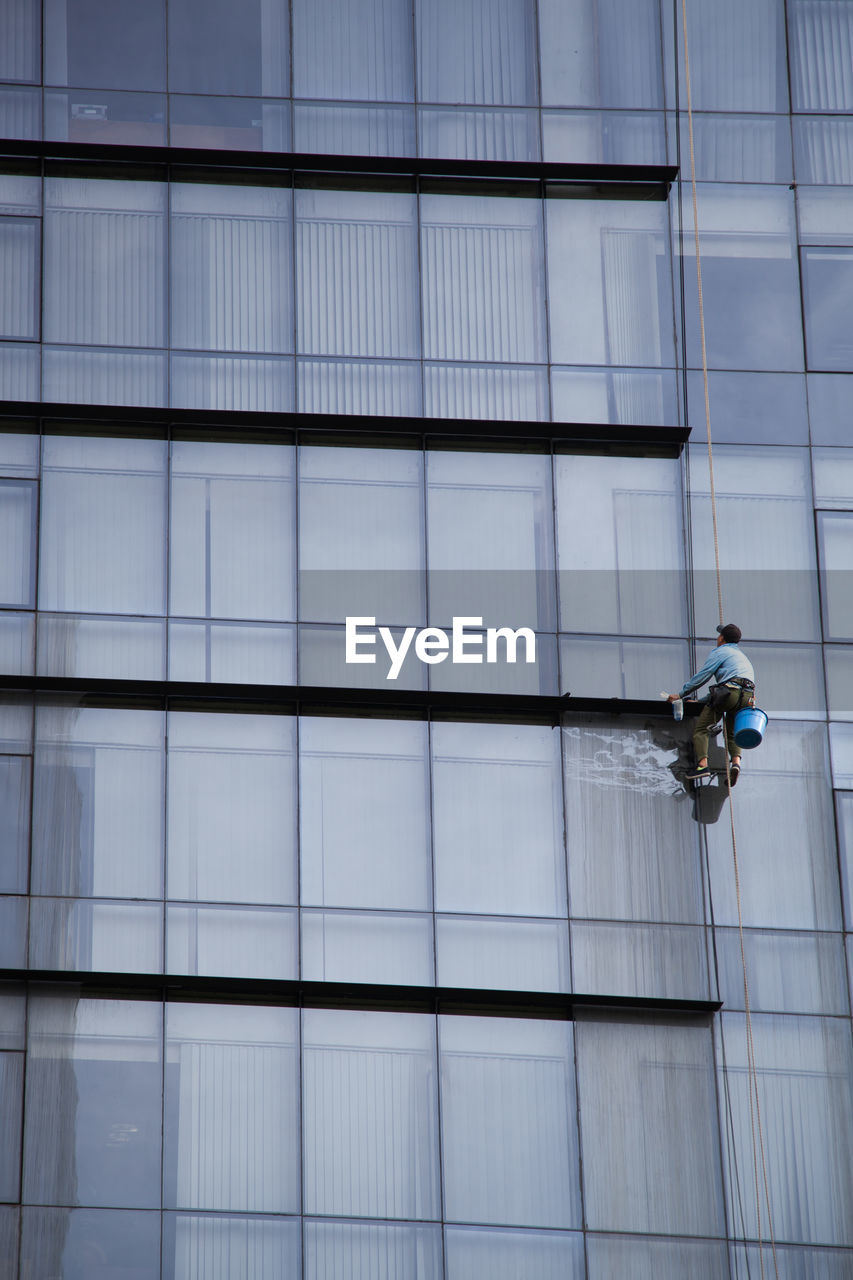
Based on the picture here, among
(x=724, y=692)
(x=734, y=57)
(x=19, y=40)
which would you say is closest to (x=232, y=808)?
(x=724, y=692)

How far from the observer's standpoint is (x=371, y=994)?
18719mm

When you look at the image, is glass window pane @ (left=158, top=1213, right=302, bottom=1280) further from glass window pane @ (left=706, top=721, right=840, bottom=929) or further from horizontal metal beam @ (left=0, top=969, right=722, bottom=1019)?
glass window pane @ (left=706, top=721, right=840, bottom=929)

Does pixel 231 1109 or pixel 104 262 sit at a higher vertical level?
pixel 104 262

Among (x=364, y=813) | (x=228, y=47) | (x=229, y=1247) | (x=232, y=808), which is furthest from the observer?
(x=228, y=47)

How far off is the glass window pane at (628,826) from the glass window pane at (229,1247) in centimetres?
436

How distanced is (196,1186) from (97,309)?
30.8ft

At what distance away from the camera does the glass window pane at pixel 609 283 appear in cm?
2075

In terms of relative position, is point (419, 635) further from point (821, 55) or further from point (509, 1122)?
point (821, 55)

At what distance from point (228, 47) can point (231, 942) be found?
1011 cm

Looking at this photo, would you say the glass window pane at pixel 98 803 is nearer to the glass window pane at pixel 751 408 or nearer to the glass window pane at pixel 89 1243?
the glass window pane at pixel 89 1243

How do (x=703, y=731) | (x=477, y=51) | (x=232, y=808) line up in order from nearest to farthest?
(x=232, y=808), (x=703, y=731), (x=477, y=51)

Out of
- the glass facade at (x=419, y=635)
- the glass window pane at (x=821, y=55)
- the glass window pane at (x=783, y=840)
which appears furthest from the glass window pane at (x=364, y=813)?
the glass window pane at (x=821, y=55)

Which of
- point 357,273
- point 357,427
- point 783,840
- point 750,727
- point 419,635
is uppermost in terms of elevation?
point 357,273

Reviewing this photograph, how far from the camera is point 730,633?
1925 centimetres
